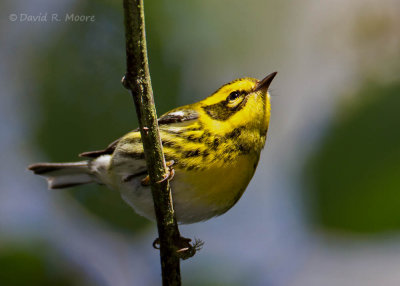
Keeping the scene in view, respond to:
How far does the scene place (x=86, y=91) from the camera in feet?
6.54

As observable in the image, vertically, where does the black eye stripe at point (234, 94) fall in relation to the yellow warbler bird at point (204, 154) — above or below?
above

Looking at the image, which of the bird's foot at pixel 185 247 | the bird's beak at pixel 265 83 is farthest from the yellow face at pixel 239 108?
the bird's foot at pixel 185 247

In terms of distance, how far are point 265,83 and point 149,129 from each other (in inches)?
46.4

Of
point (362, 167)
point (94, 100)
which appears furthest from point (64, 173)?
point (362, 167)

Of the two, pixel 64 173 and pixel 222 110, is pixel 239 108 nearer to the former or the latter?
pixel 222 110

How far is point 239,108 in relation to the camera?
2.41 metres

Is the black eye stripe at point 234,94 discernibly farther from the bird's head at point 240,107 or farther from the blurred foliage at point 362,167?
the blurred foliage at point 362,167

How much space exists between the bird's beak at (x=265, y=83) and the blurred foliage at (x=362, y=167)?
2.56 feet

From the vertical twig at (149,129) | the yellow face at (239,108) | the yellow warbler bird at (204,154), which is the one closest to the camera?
the vertical twig at (149,129)

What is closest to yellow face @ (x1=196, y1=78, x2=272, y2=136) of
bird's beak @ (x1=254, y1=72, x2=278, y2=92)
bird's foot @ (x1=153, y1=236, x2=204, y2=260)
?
bird's beak @ (x1=254, y1=72, x2=278, y2=92)

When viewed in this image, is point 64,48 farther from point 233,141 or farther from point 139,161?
point 233,141

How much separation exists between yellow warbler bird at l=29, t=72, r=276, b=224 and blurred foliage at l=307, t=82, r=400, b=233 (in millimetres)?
661

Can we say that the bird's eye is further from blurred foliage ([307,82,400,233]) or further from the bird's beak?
blurred foliage ([307,82,400,233])

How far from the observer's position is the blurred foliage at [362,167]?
4.34ft
